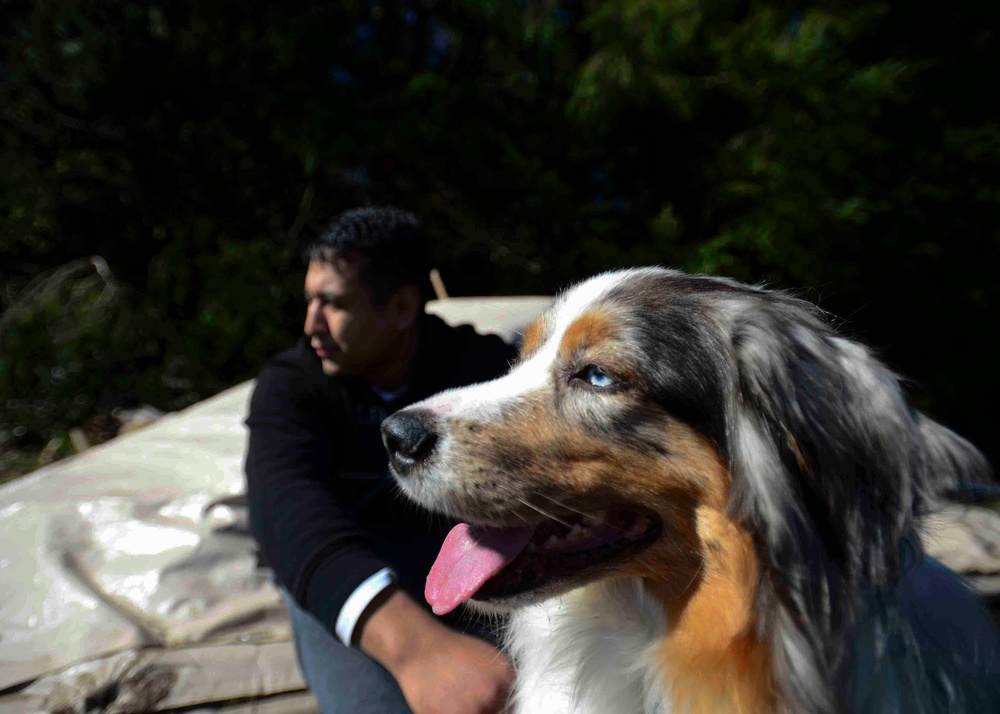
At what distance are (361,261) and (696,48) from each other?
4.39m

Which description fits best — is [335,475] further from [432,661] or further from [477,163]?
[477,163]

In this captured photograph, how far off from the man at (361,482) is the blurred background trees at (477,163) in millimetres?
3578

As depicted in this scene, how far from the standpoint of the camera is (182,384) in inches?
243

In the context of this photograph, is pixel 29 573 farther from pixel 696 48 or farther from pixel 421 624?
pixel 696 48

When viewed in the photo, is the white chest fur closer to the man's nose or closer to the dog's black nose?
the dog's black nose

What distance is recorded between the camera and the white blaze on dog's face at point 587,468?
1526mm

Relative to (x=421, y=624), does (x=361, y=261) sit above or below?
above

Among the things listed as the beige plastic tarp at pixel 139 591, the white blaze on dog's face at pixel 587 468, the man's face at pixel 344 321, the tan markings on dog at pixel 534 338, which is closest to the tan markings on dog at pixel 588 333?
the white blaze on dog's face at pixel 587 468

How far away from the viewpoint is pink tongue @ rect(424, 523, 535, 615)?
5.29 feet

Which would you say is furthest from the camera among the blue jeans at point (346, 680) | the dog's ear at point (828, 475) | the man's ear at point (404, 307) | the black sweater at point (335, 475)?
the man's ear at point (404, 307)

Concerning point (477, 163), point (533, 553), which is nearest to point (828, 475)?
point (533, 553)

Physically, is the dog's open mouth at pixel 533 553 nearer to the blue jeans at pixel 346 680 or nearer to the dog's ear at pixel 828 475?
the dog's ear at pixel 828 475

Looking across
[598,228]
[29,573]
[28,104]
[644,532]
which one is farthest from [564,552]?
[28,104]

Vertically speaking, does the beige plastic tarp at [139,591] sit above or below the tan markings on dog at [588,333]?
below
